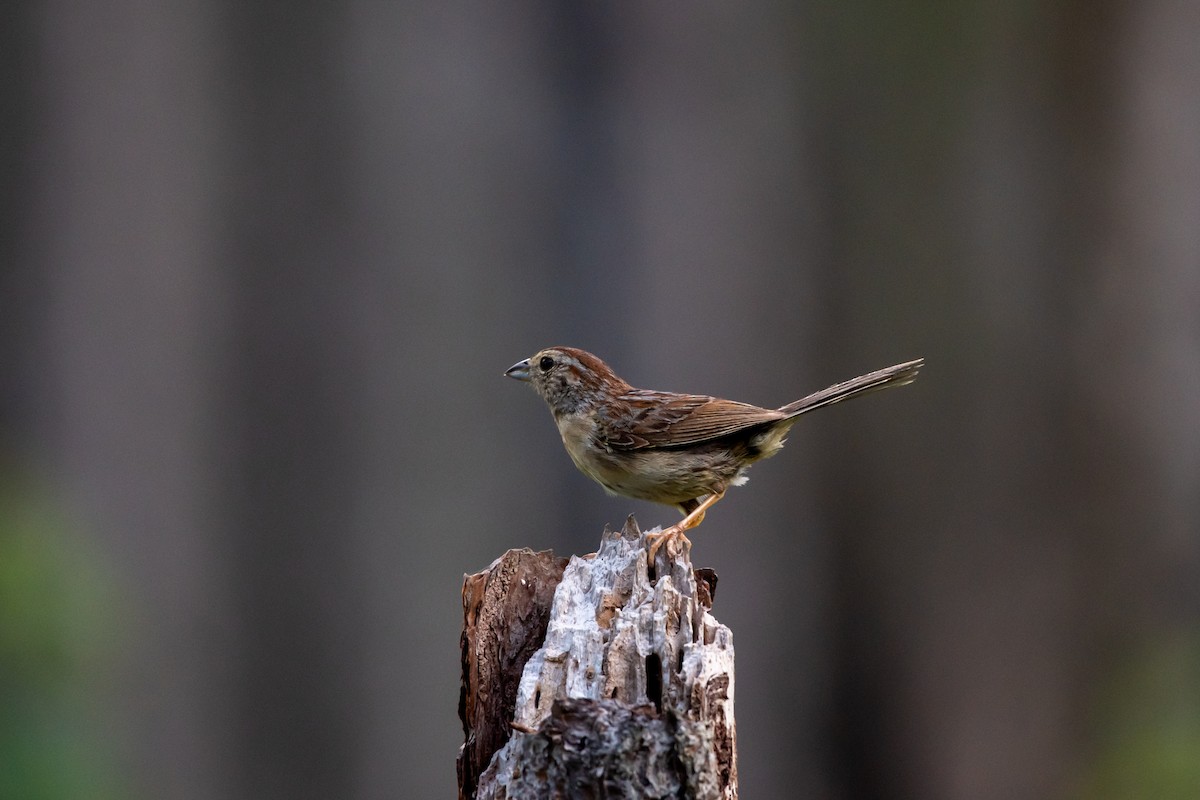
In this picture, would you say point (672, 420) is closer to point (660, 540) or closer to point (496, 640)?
point (660, 540)

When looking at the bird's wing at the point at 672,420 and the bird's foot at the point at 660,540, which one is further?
the bird's wing at the point at 672,420

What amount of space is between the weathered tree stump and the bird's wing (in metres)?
0.78

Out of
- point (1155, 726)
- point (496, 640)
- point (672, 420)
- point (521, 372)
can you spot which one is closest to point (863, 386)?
point (672, 420)

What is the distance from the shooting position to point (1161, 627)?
4.71m

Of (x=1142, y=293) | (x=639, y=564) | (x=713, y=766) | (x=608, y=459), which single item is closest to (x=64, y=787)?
(x=608, y=459)

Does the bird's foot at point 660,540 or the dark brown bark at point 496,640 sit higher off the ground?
the bird's foot at point 660,540

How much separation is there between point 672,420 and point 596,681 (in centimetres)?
155

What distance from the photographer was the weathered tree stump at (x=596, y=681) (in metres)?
1.70

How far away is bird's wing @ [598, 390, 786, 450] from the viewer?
334 cm

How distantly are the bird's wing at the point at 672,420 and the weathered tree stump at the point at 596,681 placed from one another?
0.78 metres

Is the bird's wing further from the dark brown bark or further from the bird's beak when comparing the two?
the dark brown bark

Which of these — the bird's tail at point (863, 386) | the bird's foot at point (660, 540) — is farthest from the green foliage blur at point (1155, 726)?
the bird's foot at point (660, 540)

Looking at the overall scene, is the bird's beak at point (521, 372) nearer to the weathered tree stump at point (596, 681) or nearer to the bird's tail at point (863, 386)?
the bird's tail at point (863, 386)

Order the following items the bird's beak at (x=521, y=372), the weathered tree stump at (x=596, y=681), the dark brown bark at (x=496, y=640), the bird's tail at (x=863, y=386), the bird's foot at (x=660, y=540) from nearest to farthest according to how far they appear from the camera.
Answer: the weathered tree stump at (x=596, y=681), the dark brown bark at (x=496, y=640), the bird's foot at (x=660, y=540), the bird's tail at (x=863, y=386), the bird's beak at (x=521, y=372)
